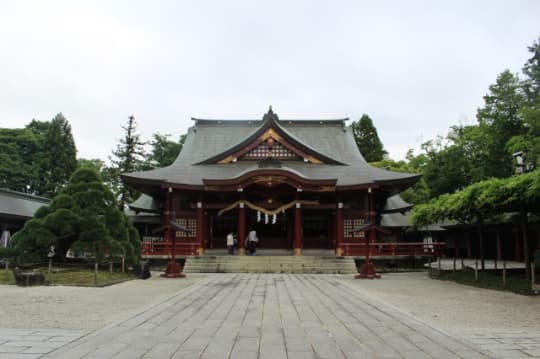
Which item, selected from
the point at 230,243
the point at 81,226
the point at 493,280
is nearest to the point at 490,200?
the point at 493,280

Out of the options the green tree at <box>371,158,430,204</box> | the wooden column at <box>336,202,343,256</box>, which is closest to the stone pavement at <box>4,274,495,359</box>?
the wooden column at <box>336,202,343,256</box>

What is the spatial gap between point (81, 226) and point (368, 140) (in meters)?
39.4

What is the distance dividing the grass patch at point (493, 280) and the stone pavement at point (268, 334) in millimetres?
5551

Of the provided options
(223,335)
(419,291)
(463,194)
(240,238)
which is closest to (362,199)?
(240,238)

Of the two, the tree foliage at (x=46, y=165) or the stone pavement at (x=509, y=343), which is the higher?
the tree foliage at (x=46, y=165)

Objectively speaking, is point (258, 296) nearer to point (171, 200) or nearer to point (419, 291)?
point (419, 291)

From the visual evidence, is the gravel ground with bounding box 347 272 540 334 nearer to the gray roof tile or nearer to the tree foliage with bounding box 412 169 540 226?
the tree foliage with bounding box 412 169 540 226

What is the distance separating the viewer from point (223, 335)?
254 inches

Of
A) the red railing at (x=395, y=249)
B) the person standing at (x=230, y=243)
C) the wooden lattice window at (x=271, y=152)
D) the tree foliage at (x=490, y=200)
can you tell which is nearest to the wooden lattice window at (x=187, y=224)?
the person standing at (x=230, y=243)

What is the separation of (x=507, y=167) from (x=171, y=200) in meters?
23.8

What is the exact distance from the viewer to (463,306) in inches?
387

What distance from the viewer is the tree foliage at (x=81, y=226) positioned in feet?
48.8

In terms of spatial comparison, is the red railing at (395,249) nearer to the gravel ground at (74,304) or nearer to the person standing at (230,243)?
the person standing at (230,243)

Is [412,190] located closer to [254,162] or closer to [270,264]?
[254,162]
